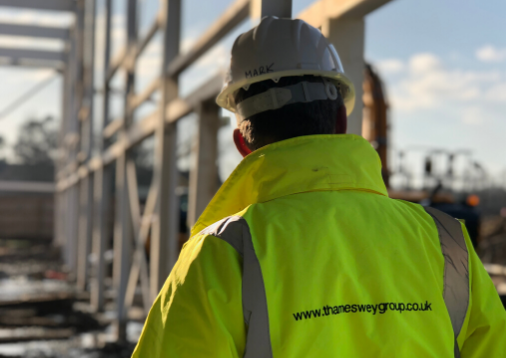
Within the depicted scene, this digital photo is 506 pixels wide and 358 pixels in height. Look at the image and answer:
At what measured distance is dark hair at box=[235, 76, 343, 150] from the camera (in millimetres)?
1352

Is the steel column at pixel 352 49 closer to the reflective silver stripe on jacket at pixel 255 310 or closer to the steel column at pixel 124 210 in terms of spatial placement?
the reflective silver stripe on jacket at pixel 255 310

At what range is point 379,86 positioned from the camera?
404 inches

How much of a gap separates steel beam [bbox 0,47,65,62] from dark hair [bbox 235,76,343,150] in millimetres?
16517

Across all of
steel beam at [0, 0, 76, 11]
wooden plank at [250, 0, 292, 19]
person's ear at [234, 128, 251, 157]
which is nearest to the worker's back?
person's ear at [234, 128, 251, 157]

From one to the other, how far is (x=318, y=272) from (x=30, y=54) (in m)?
17.4

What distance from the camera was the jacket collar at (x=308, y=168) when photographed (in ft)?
3.89

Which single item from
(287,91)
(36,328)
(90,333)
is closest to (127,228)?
(90,333)

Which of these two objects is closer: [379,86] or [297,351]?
[297,351]

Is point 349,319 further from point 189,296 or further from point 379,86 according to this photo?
point 379,86

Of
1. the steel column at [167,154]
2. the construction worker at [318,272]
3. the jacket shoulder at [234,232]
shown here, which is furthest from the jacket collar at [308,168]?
the steel column at [167,154]

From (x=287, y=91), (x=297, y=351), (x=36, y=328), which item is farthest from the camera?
(x=36, y=328)

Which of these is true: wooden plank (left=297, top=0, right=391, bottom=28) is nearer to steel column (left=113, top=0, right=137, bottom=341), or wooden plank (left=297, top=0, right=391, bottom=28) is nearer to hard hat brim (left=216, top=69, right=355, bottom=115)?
hard hat brim (left=216, top=69, right=355, bottom=115)

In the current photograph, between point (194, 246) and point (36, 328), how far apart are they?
7.03 m

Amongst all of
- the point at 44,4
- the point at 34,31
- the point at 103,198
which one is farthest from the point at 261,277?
the point at 34,31
